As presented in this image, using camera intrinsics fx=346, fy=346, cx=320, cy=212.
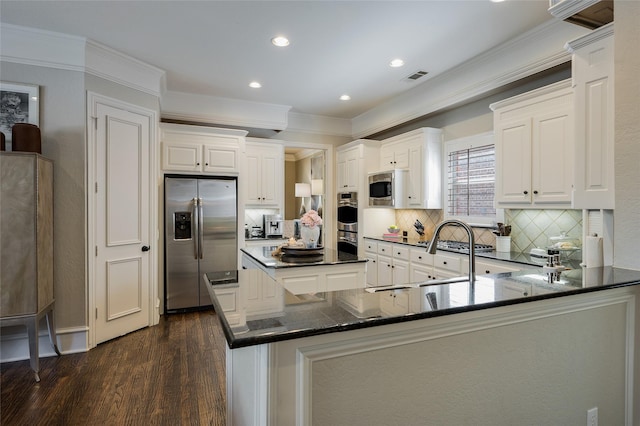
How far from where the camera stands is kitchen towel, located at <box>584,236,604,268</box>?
197 centimetres

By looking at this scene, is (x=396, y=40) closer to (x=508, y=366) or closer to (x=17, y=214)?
(x=508, y=366)

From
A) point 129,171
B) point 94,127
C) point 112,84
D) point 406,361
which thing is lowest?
point 406,361

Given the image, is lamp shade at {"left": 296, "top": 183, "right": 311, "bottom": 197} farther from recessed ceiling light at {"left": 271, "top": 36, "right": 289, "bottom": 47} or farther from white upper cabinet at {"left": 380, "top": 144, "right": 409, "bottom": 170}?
recessed ceiling light at {"left": 271, "top": 36, "right": 289, "bottom": 47}

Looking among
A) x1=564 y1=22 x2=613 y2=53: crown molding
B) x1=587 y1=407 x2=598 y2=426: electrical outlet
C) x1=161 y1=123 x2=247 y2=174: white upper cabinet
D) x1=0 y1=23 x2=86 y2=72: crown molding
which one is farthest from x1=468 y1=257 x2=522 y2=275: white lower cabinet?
x1=0 y1=23 x2=86 y2=72: crown molding

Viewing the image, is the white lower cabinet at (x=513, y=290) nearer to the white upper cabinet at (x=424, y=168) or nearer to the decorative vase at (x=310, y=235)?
the decorative vase at (x=310, y=235)

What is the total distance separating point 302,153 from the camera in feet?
26.6

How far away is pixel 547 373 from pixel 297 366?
3.76 feet

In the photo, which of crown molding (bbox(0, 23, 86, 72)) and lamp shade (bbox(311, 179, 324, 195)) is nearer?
crown molding (bbox(0, 23, 86, 72))

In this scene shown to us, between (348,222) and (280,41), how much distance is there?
3.08 metres

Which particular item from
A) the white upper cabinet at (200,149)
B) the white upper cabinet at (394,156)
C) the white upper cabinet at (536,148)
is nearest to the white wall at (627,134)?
the white upper cabinet at (536,148)

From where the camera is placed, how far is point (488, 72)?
3.46 metres

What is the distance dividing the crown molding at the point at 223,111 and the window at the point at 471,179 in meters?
2.47

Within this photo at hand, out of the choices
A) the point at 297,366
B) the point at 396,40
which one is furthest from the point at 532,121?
the point at 297,366

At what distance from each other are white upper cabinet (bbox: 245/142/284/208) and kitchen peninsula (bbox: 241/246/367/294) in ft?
7.74
